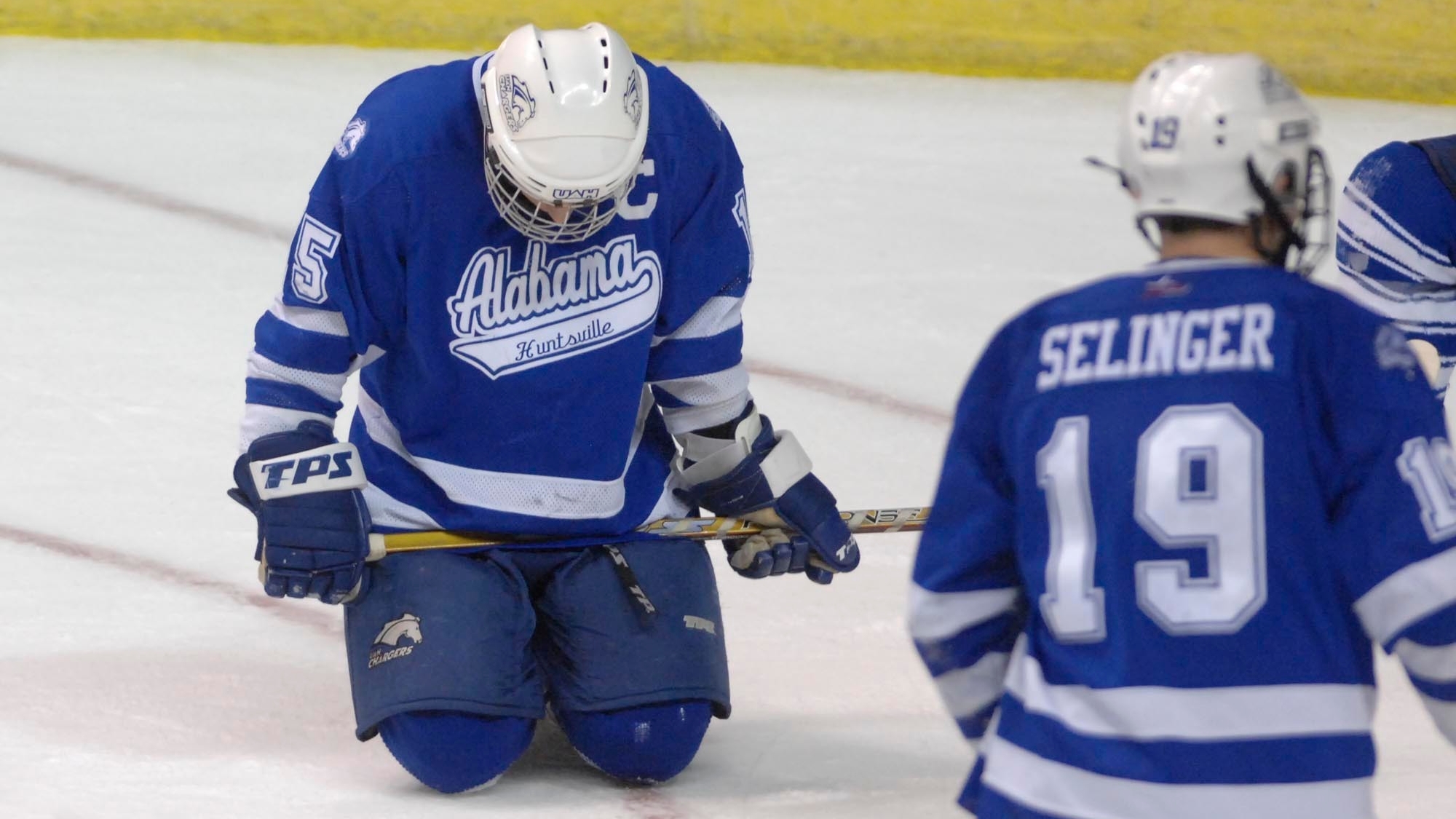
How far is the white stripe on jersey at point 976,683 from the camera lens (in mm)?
1605

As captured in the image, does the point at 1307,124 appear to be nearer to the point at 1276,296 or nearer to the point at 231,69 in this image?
the point at 1276,296

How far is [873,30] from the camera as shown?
5.07m

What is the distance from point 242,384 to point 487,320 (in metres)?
1.38

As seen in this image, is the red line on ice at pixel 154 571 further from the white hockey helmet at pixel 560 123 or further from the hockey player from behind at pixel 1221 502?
the hockey player from behind at pixel 1221 502

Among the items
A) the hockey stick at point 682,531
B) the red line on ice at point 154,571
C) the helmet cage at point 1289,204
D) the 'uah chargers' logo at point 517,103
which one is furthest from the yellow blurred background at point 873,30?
the helmet cage at point 1289,204

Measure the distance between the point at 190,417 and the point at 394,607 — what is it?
1242 mm

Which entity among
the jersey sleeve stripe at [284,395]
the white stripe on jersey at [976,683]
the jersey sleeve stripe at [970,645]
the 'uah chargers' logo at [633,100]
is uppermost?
the 'uah chargers' logo at [633,100]

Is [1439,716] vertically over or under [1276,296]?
under

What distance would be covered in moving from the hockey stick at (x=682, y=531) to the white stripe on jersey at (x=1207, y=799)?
823mm

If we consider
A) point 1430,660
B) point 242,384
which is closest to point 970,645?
point 1430,660

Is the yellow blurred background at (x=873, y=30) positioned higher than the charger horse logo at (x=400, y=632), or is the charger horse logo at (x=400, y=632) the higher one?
the charger horse logo at (x=400, y=632)

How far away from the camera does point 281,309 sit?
232 centimetres

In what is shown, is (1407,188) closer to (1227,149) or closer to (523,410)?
(523,410)

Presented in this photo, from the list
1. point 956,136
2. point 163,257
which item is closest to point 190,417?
point 163,257
